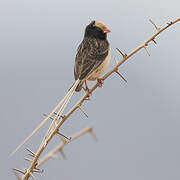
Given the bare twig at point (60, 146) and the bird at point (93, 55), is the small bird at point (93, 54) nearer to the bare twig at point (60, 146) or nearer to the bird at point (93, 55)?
the bird at point (93, 55)

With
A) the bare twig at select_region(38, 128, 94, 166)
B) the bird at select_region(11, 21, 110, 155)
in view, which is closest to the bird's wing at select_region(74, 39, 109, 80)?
the bird at select_region(11, 21, 110, 155)

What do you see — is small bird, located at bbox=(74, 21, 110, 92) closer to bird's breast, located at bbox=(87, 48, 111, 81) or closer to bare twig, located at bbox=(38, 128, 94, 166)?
bird's breast, located at bbox=(87, 48, 111, 81)

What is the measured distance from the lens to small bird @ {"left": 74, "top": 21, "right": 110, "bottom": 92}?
3614 millimetres

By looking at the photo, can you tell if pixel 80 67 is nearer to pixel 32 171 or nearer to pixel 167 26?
pixel 167 26

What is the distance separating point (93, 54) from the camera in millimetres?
3969

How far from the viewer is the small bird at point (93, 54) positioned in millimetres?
3614

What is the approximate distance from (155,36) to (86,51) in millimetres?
2242

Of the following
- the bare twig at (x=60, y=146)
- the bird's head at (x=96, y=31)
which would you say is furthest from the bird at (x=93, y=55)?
the bare twig at (x=60, y=146)

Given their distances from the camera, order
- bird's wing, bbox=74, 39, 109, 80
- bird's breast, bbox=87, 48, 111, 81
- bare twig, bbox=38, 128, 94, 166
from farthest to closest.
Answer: bird's breast, bbox=87, 48, 111, 81 → bird's wing, bbox=74, 39, 109, 80 → bare twig, bbox=38, 128, 94, 166

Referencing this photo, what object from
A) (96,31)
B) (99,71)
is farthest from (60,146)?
(96,31)

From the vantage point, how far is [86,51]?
4.07 meters

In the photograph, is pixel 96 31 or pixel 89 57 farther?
pixel 96 31

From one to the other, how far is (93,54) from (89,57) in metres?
0.11

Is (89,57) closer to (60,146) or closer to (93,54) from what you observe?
(93,54)
